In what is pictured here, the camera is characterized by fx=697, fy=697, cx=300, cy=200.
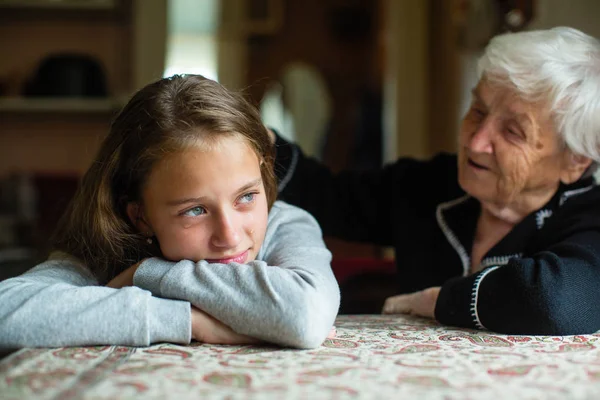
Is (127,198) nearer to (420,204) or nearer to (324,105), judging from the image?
(420,204)

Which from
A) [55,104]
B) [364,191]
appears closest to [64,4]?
[55,104]

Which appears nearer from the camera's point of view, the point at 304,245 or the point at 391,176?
the point at 304,245

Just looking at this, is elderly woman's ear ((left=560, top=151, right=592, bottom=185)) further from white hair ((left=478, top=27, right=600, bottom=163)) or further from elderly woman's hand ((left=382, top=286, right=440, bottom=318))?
elderly woman's hand ((left=382, top=286, right=440, bottom=318))

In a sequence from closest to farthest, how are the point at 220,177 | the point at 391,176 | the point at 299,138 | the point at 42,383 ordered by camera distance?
the point at 42,383, the point at 220,177, the point at 391,176, the point at 299,138

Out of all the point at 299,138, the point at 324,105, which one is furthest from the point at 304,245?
the point at 324,105

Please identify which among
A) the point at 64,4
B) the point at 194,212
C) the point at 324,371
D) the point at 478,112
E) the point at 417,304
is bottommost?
the point at 417,304

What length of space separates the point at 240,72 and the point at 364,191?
3.09 m

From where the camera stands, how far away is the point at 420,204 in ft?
5.53

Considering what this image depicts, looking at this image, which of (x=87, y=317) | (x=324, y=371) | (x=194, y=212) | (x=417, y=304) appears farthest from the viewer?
(x=417, y=304)

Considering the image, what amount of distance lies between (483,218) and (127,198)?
82 cm

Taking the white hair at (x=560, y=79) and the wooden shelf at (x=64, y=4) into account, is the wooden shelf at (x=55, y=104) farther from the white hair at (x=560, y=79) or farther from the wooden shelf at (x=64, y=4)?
the white hair at (x=560, y=79)

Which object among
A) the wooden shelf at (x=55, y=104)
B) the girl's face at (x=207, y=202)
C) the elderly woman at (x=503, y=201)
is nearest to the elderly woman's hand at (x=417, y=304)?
the elderly woman at (x=503, y=201)

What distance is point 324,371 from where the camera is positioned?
0.86 meters

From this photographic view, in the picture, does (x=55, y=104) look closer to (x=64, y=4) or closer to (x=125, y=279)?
(x=64, y=4)
